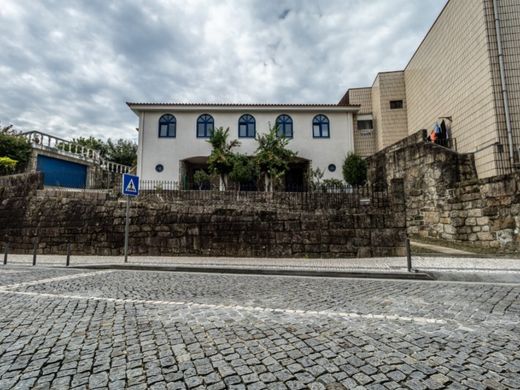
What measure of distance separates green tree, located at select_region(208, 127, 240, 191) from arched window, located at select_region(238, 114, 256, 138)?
2168 millimetres

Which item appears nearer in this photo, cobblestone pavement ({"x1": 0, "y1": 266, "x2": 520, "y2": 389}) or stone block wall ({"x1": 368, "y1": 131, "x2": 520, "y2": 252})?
cobblestone pavement ({"x1": 0, "y1": 266, "x2": 520, "y2": 389})

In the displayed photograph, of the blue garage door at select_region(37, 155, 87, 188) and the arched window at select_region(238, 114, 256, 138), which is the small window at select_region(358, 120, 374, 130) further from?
the blue garage door at select_region(37, 155, 87, 188)

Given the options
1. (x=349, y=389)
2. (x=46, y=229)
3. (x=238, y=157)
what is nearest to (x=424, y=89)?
(x=238, y=157)

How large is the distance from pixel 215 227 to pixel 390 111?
670 inches

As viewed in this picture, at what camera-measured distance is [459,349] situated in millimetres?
2982

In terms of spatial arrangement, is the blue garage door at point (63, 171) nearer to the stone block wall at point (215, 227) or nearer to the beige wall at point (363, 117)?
the stone block wall at point (215, 227)

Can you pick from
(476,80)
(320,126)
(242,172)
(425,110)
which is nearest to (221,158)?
(242,172)

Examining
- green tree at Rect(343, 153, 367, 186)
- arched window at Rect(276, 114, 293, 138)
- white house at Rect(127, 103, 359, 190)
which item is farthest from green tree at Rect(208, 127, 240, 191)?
green tree at Rect(343, 153, 367, 186)

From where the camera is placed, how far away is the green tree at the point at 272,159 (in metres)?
17.6

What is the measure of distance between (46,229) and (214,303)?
A: 1206cm

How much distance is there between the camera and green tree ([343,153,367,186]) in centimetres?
1886

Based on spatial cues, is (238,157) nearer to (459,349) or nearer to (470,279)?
(470,279)

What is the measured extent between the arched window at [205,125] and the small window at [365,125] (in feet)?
37.9

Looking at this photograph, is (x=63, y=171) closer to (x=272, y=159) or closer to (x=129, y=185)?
(x=129, y=185)
